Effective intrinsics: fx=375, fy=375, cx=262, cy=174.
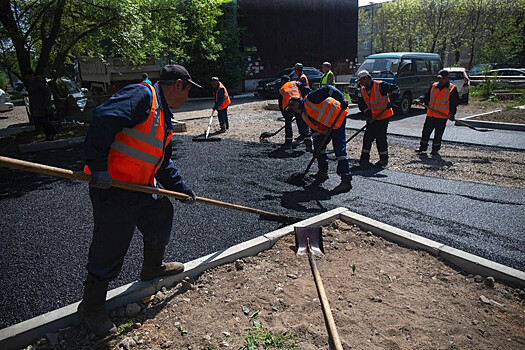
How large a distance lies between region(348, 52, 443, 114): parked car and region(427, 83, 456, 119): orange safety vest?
4924mm

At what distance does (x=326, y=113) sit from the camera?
5.24m

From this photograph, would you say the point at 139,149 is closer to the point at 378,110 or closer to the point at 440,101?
the point at 378,110

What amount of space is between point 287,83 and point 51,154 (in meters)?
5.14

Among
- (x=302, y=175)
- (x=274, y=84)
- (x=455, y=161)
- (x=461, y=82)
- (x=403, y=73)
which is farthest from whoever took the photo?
(x=274, y=84)

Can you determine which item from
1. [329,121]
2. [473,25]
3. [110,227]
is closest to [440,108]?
[329,121]

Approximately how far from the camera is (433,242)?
3402 mm

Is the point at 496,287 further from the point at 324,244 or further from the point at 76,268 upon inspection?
the point at 76,268

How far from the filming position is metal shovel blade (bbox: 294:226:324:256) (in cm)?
328

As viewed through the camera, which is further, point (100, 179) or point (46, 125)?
point (46, 125)

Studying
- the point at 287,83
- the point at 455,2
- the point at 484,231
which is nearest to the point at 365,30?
the point at 455,2

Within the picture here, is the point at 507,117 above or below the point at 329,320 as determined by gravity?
above

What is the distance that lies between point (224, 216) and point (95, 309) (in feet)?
6.63

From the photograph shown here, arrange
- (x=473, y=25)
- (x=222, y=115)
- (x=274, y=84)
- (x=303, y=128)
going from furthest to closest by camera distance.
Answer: (x=473, y=25) → (x=274, y=84) → (x=222, y=115) → (x=303, y=128)

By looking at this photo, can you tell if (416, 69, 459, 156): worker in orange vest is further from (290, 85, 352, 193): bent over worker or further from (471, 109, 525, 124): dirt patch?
(471, 109, 525, 124): dirt patch
